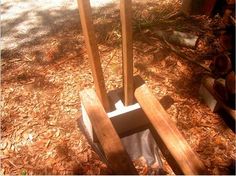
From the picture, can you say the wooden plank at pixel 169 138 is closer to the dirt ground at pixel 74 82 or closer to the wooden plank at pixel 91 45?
the wooden plank at pixel 91 45

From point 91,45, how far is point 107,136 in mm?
739

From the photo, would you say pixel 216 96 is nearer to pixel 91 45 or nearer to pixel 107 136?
pixel 107 136

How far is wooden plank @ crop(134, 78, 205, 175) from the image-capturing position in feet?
6.11

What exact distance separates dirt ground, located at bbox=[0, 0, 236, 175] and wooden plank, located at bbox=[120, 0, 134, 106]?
0.71 m

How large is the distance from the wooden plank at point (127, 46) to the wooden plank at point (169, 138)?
111 mm

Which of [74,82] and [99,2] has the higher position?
[99,2]

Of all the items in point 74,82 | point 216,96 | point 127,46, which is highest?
point 127,46

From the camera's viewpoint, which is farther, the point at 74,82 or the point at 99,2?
the point at 99,2

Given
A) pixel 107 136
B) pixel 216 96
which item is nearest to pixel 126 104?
pixel 107 136

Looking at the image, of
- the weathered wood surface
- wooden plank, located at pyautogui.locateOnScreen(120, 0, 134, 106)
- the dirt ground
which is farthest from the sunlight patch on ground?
wooden plank, located at pyautogui.locateOnScreen(120, 0, 134, 106)

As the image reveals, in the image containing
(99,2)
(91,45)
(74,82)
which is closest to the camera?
(91,45)

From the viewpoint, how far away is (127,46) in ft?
6.37

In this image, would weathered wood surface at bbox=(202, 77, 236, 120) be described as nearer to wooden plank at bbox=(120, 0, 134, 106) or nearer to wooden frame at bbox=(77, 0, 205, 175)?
wooden frame at bbox=(77, 0, 205, 175)

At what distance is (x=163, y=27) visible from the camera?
399 cm
